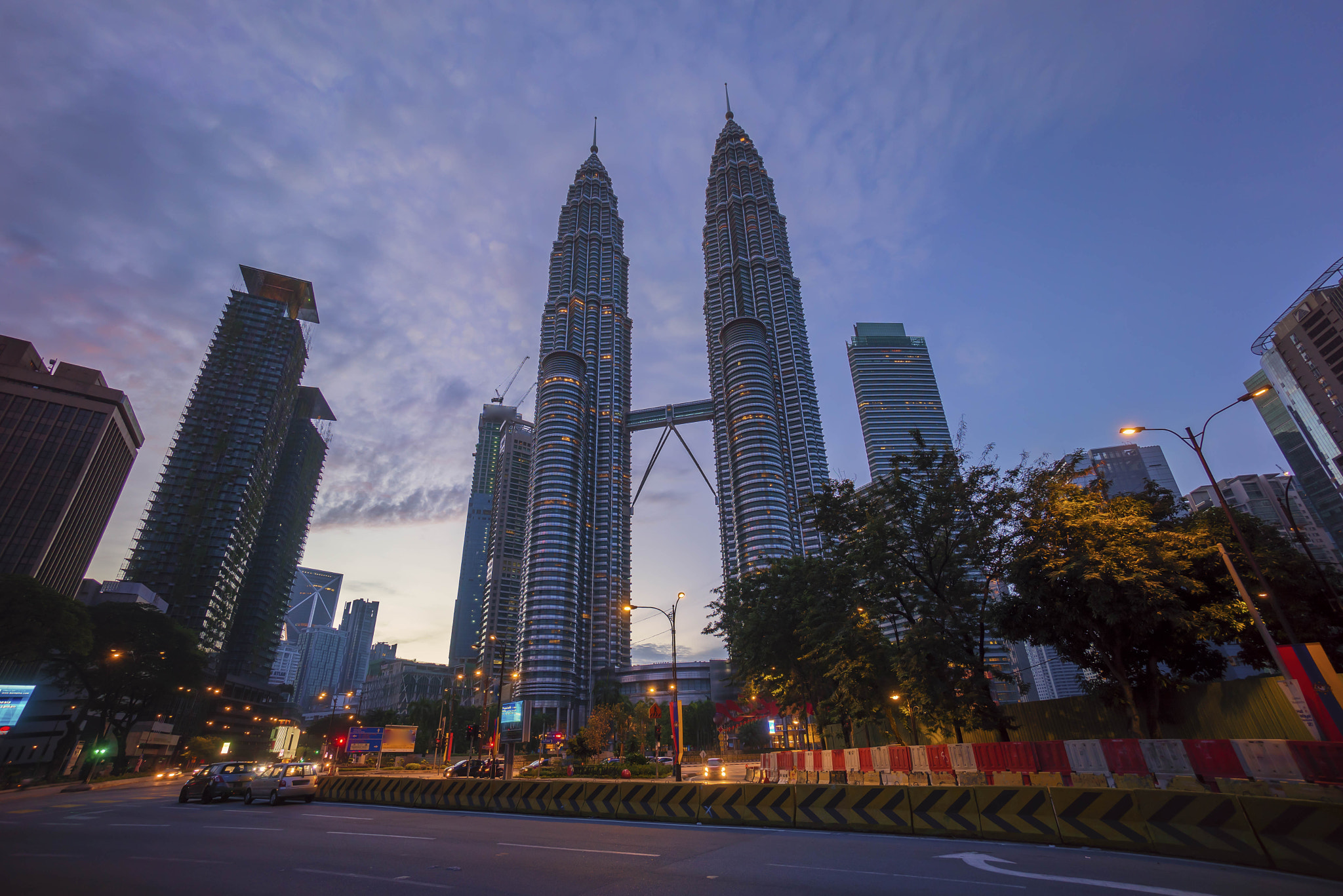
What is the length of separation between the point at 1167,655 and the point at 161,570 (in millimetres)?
170458

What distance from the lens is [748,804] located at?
1700 centimetres

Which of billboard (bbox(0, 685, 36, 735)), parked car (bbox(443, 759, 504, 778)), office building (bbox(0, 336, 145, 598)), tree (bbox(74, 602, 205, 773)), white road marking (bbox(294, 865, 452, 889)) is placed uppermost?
office building (bbox(0, 336, 145, 598))

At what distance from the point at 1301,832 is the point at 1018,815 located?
4.64 meters

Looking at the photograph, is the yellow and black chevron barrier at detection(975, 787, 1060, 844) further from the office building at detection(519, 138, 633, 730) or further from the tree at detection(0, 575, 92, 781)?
the office building at detection(519, 138, 633, 730)

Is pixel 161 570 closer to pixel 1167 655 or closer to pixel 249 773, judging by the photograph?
pixel 249 773

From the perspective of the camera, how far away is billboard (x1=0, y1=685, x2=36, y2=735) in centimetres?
4747

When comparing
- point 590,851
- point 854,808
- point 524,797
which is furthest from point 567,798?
point 854,808

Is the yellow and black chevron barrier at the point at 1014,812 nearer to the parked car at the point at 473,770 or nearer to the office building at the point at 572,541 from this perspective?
the parked car at the point at 473,770

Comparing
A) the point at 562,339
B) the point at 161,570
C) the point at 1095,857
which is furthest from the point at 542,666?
the point at 1095,857

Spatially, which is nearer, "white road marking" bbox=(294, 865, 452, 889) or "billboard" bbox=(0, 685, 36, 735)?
"white road marking" bbox=(294, 865, 452, 889)

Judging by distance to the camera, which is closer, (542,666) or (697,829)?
(697,829)

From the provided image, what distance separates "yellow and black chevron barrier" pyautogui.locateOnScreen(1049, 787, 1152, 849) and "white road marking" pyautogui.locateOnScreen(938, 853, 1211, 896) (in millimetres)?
2412

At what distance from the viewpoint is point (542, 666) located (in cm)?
15488

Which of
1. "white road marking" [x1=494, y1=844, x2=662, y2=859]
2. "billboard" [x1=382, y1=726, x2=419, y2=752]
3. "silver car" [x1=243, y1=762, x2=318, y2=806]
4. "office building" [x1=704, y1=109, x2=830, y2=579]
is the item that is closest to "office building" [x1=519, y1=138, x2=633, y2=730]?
"office building" [x1=704, y1=109, x2=830, y2=579]
